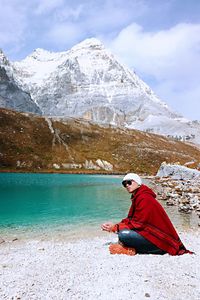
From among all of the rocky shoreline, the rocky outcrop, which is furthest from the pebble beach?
the rocky outcrop

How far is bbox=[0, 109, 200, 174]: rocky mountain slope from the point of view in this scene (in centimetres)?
12372

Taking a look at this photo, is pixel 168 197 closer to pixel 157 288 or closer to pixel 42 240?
pixel 42 240

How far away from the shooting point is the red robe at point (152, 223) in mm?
11516

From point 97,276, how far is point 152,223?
114 inches

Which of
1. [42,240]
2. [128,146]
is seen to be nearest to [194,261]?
[42,240]

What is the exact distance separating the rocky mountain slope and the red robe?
10334 cm

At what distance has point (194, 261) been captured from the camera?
1143cm

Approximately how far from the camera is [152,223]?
1159cm

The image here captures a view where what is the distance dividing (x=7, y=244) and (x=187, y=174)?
64.3 meters

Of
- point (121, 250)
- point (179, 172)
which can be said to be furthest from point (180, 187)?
point (121, 250)

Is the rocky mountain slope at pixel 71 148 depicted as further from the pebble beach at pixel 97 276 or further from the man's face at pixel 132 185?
the man's face at pixel 132 185

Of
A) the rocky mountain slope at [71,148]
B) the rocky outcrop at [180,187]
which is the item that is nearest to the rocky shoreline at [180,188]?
the rocky outcrop at [180,187]

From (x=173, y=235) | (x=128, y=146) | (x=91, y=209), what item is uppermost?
(x=128, y=146)

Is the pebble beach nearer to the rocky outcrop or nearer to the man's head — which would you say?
the man's head
